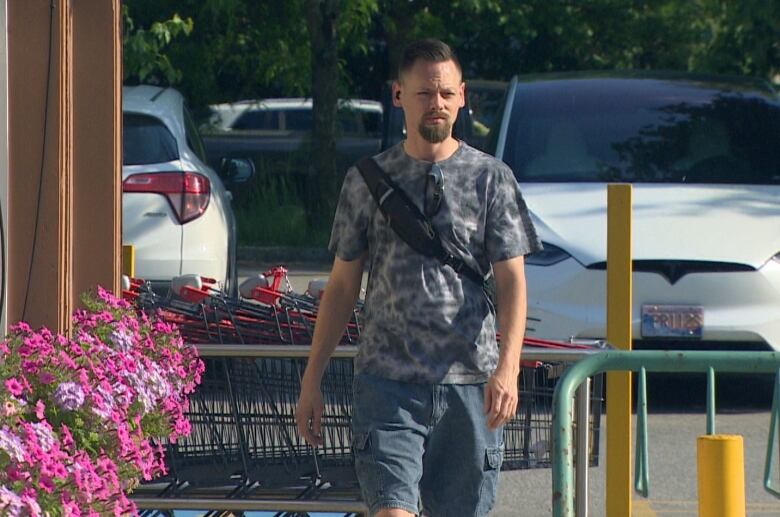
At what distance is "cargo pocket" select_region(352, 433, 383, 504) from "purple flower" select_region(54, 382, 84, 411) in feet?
2.39

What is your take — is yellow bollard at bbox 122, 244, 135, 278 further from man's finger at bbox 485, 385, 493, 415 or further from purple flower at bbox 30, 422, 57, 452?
purple flower at bbox 30, 422, 57, 452

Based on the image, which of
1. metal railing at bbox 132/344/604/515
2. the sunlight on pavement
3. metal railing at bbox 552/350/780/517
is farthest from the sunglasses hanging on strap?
the sunlight on pavement

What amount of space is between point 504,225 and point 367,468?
71 centimetres

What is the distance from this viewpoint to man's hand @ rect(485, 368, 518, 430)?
3.99 meters

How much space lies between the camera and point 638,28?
1111 inches

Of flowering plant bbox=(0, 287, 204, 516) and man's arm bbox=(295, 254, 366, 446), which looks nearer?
flowering plant bbox=(0, 287, 204, 516)

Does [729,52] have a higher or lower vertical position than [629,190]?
higher

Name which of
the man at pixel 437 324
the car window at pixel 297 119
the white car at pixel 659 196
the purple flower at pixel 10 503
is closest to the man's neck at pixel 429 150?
the man at pixel 437 324

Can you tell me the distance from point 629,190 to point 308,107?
2285 cm

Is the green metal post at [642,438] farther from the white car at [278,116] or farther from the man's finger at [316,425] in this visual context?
the white car at [278,116]

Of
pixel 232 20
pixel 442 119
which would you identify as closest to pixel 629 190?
pixel 442 119

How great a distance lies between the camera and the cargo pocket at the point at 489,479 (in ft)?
13.6

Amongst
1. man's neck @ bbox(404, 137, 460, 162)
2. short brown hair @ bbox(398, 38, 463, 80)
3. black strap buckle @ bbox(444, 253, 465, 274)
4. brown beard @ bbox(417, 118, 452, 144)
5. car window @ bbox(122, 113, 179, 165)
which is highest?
car window @ bbox(122, 113, 179, 165)

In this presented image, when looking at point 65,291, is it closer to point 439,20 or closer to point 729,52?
point 729,52
